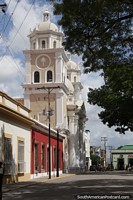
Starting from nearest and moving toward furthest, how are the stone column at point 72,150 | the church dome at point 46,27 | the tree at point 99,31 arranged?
the tree at point 99,31 < the church dome at point 46,27 < the stone column at point 72,150

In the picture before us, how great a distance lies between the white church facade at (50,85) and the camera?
59.7m

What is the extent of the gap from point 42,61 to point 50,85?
4.28m

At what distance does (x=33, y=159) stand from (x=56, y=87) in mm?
24188

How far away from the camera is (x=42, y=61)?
203 ft

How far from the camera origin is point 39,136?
121 ft

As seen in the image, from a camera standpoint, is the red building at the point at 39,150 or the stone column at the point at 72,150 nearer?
the red building at the point at 39,150

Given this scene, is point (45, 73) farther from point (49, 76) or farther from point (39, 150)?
point (39, 150)

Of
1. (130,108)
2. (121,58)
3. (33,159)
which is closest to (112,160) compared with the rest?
(130,108)

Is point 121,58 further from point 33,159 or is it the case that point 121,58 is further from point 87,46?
point 33,159

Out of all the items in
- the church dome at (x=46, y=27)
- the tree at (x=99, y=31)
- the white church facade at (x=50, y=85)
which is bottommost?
the tree at (x=99, y=31)

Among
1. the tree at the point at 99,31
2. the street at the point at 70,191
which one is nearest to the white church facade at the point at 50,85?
the street at the point at 70,191

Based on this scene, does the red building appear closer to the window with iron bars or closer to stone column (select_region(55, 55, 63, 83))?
the window with iron bars

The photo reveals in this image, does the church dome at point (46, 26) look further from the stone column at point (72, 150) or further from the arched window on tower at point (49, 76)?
the stone column at point (72, 150)

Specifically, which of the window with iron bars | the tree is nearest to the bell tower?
the window with iron bars
